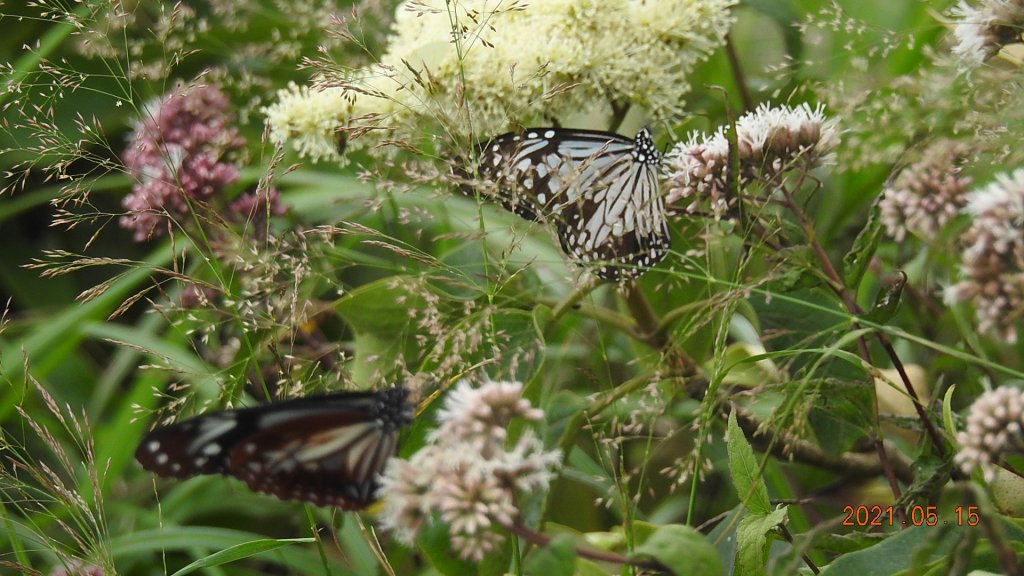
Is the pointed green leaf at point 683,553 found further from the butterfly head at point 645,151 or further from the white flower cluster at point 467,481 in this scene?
the butterfly head at point 645,151

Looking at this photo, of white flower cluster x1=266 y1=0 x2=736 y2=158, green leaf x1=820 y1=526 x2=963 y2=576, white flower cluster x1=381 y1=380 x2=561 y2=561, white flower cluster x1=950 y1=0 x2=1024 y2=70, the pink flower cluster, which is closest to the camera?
white flower cluster x1=381 y1=380 x2=561 y2=561

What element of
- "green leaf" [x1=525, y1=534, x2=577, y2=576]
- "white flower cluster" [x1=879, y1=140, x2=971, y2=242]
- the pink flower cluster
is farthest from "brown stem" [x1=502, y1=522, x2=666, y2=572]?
the pink flower cluster

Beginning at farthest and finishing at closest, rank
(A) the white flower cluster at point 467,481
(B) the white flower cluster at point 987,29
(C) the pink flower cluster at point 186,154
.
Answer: (C) the pink flower cluster at point 186,154
(B) the white flower cluster at point 987,29
(A) the white flower cluster at point 467,481

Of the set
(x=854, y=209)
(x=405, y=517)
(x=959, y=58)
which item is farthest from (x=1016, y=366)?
(x=405, y=517)

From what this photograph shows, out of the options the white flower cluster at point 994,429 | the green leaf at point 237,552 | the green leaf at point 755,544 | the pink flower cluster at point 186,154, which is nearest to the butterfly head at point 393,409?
the green leaf at point 237,552

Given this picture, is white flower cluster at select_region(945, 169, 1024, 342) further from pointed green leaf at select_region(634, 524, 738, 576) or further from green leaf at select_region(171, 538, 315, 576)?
green leaf at select_region(171, 538, 315, 576)

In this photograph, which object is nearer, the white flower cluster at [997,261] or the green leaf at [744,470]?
the white flower cluster at [997,261]
